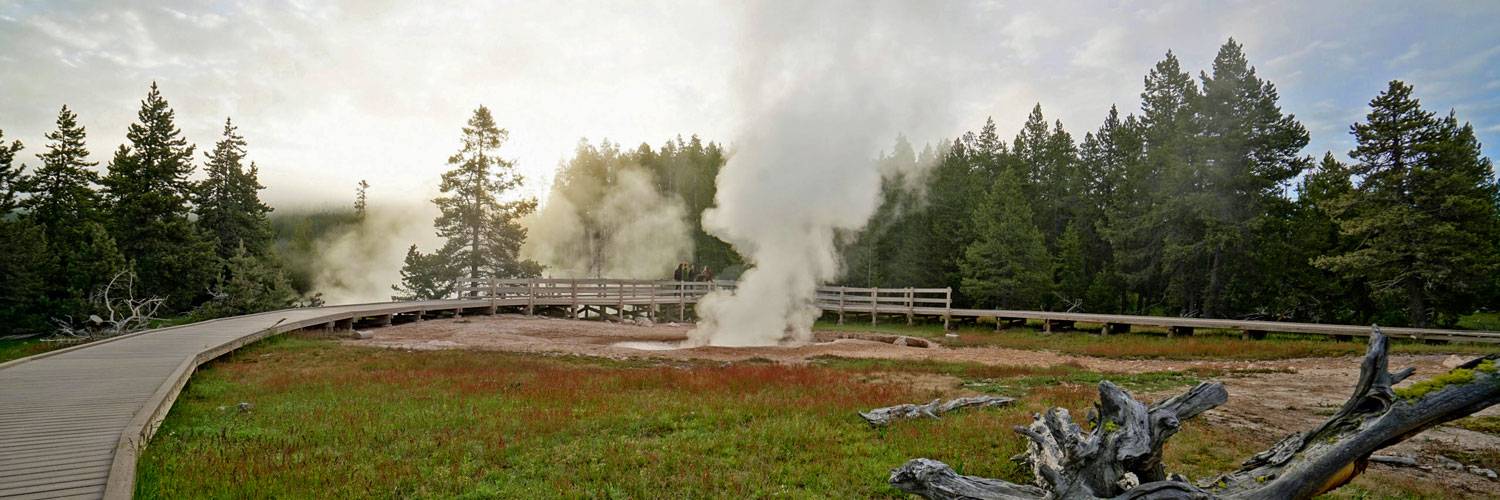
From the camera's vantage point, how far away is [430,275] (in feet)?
134

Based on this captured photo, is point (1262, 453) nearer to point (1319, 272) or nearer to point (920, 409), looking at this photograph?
point (920, 409)

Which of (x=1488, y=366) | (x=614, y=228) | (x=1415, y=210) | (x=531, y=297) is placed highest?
(x=614, y=228)

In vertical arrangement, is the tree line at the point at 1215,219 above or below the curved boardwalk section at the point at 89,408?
above

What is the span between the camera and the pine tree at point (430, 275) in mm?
40531

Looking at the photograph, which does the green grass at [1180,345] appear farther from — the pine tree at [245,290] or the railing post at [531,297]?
the pine tree at [245,290]

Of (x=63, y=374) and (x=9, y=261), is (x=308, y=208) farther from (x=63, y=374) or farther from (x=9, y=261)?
(x=63, y=374)

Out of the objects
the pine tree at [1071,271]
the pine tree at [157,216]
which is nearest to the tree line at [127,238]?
the pine tree at [157,216]

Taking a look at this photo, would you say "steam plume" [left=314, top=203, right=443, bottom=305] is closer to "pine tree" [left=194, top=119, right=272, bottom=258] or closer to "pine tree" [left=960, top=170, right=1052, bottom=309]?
"pine tree" [left=194, top=119, right=272, bottom=258]

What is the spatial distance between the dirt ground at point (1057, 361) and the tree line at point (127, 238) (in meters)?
12.7

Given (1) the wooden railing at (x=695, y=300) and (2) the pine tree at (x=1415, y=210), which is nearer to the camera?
(2) the pine tree at (x=1415, y=210)

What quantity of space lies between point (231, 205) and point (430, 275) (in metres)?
10.7

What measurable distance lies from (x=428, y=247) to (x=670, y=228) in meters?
38.8

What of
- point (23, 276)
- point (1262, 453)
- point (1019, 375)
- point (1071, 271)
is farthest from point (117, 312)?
point (1071, 271)

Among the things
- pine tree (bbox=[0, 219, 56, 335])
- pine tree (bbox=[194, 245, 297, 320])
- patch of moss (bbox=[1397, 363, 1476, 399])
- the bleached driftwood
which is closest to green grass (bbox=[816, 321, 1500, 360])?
the bleached driftwood
